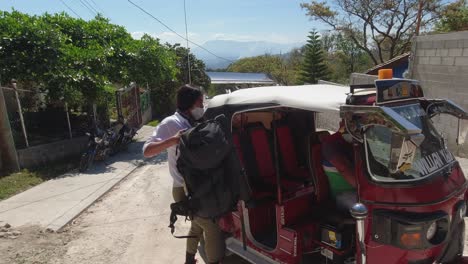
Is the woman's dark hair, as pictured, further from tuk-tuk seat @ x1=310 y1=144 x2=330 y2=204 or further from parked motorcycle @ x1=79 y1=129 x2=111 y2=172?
parked motorcycle @ x1=79 y1=129 x2=111 y2=172

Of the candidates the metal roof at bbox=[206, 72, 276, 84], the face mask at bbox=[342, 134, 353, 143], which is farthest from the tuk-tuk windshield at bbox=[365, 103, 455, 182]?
the metal roof at bbox=[206, 72, 276, 84]

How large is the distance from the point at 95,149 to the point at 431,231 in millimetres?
7952

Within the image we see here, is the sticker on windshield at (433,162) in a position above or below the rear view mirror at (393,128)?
below

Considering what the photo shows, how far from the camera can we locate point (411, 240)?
8.60 ft

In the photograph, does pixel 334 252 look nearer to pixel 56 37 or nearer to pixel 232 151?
pixel 232 151

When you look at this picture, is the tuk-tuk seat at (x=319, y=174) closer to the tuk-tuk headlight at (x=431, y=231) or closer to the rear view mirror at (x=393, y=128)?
the rear view mirror at (x=393, y=128)

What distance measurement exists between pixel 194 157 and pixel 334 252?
56.6 inches

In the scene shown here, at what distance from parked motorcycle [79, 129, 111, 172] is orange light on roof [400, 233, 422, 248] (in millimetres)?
7512

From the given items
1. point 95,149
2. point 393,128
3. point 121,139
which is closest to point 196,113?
point 393,128

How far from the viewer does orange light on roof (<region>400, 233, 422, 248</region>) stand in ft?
8.57

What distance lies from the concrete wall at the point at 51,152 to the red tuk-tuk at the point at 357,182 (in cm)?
604

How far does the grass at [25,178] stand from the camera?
7008 mm

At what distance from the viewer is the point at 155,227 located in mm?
5617

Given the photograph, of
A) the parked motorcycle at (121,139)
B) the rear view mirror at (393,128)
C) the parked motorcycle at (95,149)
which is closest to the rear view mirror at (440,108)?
the rear view mirror at (393,128)
